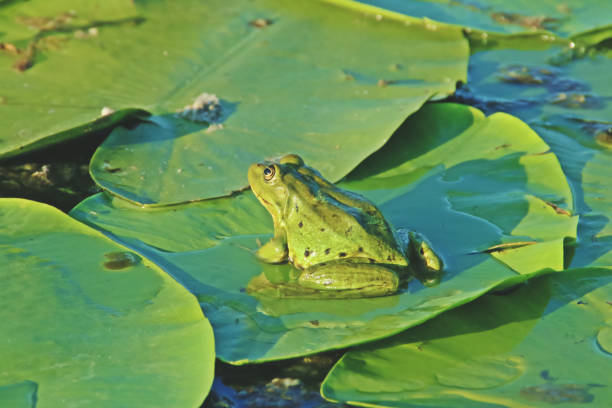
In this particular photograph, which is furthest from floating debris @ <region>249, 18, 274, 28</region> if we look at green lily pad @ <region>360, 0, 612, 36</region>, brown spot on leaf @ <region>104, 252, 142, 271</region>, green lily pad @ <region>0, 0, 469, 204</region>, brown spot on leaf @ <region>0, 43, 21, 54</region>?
brown spot on leaf @ <region>104, 252, 142, 271</region>

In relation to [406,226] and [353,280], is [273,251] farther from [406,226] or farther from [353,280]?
[406,226]

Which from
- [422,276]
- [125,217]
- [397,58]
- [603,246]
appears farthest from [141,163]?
[603,246]

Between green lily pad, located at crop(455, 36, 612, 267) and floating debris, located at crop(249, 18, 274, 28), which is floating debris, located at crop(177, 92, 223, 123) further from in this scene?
green lily pad, located at crop(455, 36, 612, 267)

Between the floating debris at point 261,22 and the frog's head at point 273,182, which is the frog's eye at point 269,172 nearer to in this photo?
the frog's head at point 273,182

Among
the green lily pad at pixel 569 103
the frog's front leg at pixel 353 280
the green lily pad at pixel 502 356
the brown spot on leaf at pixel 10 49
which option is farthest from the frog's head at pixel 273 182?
the brown spot on leaf at pixel 10 49

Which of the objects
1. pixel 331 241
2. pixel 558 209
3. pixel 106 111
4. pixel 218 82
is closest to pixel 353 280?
pixel 331 241

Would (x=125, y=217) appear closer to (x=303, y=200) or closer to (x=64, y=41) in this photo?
(x=303, y=200)

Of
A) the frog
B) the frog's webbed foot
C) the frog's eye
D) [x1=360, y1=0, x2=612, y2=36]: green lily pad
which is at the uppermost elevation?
[x1=360, y1=0, x2=612, y2=36]: green lily pad
